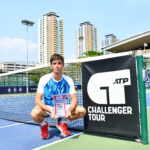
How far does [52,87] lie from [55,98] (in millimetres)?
238

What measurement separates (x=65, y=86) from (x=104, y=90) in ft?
2.40

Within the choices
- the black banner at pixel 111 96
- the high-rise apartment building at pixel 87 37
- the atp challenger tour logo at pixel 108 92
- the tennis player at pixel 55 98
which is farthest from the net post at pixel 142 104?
the high-rise apartment building at pixel 87 37

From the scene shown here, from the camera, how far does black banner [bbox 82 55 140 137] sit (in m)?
3.04

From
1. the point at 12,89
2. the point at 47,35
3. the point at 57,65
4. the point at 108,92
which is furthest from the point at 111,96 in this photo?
the point at 47,35

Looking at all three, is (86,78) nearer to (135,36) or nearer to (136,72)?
(136,72)

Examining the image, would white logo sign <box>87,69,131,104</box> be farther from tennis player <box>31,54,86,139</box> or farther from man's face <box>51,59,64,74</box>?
man's face <box>51,59,64,74</box>

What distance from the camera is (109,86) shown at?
3316mm

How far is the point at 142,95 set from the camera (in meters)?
2.88

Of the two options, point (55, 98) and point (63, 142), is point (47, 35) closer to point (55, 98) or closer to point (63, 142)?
point (55, 98)

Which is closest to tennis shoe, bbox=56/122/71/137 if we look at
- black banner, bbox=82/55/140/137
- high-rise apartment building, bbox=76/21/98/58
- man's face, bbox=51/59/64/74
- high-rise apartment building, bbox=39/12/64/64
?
black banner, bbox=82/55/140/137

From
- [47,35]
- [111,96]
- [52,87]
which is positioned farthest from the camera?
[47,35]

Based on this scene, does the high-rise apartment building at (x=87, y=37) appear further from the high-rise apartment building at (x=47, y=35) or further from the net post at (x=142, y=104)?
the net post at (x=142, y=104)

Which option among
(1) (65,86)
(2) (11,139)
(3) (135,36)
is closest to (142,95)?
(1) (65,86)

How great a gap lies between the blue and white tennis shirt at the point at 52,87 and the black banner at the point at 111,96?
37 cm
